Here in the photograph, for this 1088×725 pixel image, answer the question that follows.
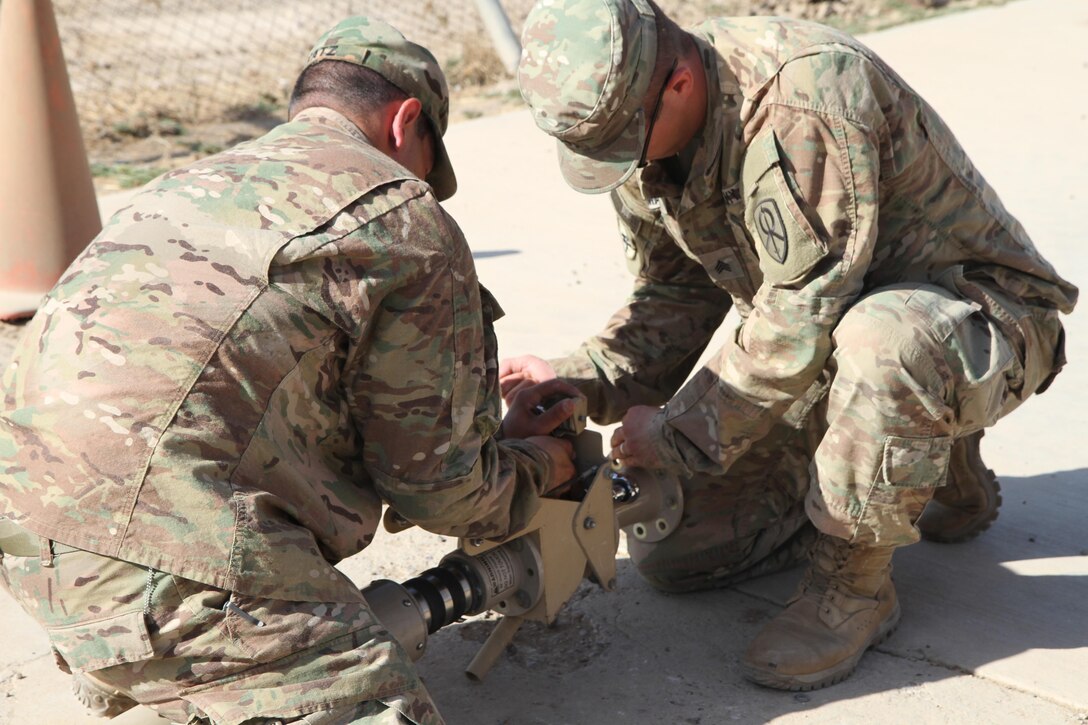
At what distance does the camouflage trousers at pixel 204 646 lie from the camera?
6.76 feet

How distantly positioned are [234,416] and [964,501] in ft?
6.79

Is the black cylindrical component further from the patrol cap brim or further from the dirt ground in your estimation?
the dirt ground

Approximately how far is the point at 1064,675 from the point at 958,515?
67 cm

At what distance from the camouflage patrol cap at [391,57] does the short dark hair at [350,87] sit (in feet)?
0.05

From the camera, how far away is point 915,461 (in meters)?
2.64

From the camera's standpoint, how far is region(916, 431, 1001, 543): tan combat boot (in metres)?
3.21

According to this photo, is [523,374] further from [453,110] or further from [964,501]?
[453,110]

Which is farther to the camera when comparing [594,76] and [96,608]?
[594,76]

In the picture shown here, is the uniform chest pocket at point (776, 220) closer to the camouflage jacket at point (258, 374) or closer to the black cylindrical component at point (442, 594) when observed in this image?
the camouflage jacket at point (258, 374)

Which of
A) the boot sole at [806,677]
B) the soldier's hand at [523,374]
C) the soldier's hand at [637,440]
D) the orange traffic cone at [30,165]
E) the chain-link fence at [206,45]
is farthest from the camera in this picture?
the chain-link fence at [206,45]

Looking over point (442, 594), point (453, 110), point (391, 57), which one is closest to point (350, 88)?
point (391, 57)

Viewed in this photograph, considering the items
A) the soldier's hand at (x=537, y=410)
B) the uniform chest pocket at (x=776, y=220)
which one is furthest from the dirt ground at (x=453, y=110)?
the uniform chest pocket at (x=776, y=220)

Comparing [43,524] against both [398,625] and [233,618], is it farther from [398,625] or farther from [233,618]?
[398,625]

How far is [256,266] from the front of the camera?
6.92 ft
